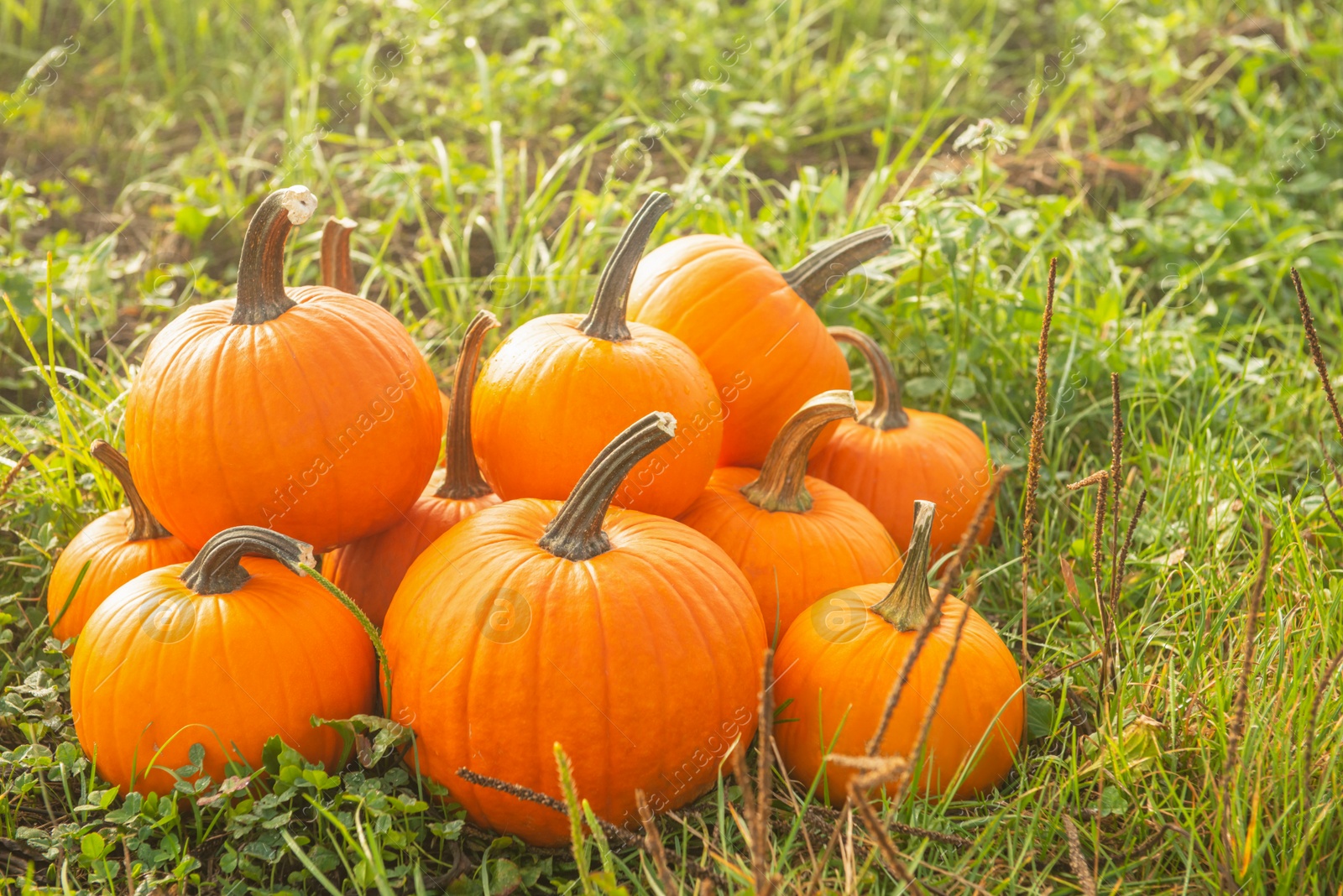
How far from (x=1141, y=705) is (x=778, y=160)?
351 cm

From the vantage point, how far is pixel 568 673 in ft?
6.02

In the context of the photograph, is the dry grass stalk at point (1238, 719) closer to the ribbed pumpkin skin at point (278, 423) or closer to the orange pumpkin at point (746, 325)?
the orange pumpkin at point (746, 325)

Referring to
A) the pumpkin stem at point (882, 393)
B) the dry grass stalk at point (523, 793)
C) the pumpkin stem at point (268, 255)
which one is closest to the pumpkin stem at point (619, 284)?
the pumpkin stem at point (268, 255)

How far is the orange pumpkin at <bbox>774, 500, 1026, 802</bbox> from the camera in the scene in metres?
2.02

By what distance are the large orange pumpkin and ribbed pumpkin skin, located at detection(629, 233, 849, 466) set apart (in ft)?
2.37

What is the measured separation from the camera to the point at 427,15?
5566mm

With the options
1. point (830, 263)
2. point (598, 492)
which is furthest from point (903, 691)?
point (830, 263)

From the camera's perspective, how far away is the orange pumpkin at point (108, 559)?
2320 mm

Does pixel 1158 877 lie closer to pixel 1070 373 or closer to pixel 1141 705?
pixel 1141 705

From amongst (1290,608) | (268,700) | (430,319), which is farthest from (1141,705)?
(430,319)

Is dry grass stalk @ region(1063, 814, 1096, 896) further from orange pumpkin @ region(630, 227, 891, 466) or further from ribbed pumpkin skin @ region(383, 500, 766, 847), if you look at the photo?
orange pumpkin @ region(630, 227, 891, 466)

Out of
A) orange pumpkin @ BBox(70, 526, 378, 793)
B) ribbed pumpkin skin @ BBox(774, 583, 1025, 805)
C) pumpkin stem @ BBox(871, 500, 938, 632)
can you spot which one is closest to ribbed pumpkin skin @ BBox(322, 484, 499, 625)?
orange pumpkin @ BBox(70, 526, 378, 793)

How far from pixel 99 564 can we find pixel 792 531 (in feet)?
5.36

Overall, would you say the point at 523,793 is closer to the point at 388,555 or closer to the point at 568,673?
the point at 568,673
